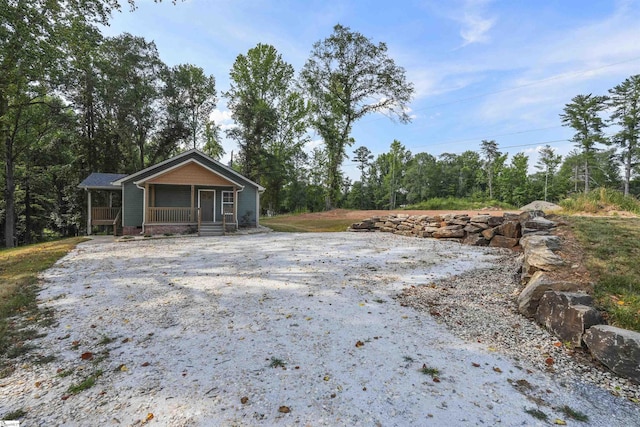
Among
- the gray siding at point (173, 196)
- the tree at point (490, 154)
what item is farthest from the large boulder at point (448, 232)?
the tree at point (490, 154)

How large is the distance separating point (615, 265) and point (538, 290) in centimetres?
149

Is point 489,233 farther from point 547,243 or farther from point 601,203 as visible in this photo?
point 547,243

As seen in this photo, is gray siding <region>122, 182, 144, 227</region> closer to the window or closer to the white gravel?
the window

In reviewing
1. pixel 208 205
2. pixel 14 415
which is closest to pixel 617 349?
pixel 14 415

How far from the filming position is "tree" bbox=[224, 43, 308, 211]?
1048 inches

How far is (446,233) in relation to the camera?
10648 millimetres

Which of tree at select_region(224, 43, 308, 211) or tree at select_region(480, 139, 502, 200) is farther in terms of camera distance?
tree at select_region(480, 139, 502, 200)

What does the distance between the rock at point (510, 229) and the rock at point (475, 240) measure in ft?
1.71

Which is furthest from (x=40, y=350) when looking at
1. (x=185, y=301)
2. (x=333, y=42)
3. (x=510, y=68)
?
(x=333, y=42)

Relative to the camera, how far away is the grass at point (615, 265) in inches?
129

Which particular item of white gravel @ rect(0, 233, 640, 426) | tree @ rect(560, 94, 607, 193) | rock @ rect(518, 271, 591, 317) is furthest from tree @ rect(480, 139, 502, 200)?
rock @ rect(518, 271, 591, 317)

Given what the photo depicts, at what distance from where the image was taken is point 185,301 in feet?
14.8

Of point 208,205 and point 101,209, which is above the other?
point 208,205

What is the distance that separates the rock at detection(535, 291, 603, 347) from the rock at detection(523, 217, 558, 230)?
13.4 feet
